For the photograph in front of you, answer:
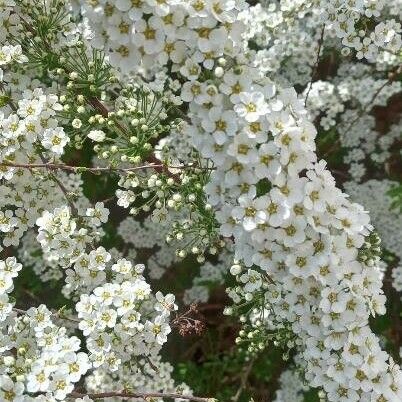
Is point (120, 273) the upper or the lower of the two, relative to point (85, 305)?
upper

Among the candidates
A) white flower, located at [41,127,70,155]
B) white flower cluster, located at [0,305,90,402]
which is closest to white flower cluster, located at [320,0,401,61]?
white flower, located at [41,127,70,155]

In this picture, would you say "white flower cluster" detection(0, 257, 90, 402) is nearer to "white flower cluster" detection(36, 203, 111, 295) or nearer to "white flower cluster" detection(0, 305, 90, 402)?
"white flower cluster" detection(0, 305, 90, 402)


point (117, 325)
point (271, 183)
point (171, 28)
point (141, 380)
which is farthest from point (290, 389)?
point (171, 28)

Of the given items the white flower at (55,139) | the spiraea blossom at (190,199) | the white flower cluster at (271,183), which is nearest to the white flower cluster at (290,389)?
the spiraea blossom at (190,199)

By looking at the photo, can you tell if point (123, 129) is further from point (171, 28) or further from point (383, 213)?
point (383, 213)

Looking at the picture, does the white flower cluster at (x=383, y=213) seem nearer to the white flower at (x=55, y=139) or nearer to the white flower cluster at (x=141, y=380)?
the white flower cluster at (x=141, y=380)

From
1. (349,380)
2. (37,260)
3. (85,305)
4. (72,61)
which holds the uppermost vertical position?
(72,61)

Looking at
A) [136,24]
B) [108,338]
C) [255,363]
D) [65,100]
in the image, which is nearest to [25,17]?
[65,100]

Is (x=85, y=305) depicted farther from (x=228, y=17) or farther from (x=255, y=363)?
(x=255, y=363)
